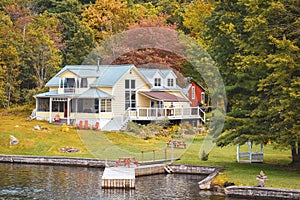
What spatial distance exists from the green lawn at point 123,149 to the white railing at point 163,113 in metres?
3.12

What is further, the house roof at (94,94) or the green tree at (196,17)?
the green tree at (196,17)

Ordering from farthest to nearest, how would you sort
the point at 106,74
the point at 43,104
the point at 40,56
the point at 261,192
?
1. the point at 40,56
2. the point at 43,104
3. the point at 106,74
4. the point at 261,192

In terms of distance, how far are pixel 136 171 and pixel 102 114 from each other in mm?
14465

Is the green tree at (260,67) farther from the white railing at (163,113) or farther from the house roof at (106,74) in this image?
the white railing at (163,113)

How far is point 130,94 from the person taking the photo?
140 feet

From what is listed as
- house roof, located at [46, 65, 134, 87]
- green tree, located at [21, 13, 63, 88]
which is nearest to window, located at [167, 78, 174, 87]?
house roof, located at [46, 65, 134, 87]

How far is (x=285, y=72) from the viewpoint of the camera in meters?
24.5

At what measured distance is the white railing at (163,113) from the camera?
43.4 meters

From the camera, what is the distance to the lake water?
2328 centimetres

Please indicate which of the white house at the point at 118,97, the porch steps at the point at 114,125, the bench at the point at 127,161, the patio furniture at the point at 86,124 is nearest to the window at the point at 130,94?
the white house at the point at 118,97

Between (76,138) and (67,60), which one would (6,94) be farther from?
(76,138)

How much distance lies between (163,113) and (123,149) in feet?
38.0

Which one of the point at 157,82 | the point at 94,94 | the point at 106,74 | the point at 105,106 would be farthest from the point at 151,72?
the point at 94,94

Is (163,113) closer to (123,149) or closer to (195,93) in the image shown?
(195,93)
